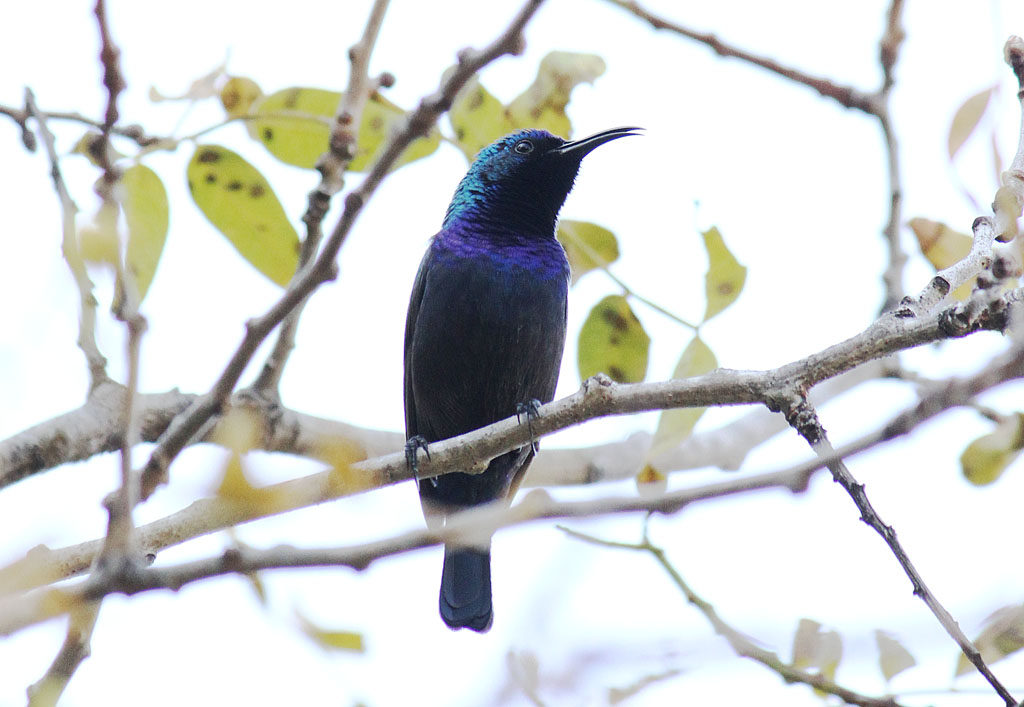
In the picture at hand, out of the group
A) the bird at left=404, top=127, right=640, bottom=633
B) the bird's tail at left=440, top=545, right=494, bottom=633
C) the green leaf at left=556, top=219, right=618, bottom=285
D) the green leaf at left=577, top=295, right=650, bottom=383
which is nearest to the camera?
the green leaf at left=577, top=295, right=650, bottom=383

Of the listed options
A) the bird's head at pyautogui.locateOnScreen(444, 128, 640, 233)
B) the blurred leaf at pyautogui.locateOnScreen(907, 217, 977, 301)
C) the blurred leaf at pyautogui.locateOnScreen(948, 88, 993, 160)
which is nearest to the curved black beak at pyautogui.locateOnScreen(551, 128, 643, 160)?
the bird's head at pyautogui.locateOnScreen(444, 128, 640, 233)

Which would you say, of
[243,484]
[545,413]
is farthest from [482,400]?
[243,484]

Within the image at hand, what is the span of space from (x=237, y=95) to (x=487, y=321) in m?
1.87

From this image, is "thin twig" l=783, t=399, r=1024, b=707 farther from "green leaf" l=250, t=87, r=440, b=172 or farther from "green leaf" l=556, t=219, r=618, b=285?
"green leaf" l=250, t=87, r=440, b=172

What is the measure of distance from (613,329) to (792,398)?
1316mm

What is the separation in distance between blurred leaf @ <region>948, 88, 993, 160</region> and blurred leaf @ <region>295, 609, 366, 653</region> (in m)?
1.75

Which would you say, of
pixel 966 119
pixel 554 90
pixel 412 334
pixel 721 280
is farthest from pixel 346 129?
pixel 412 334

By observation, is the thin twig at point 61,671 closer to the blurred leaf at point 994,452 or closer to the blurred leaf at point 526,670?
the blurred leaf at point 526,670

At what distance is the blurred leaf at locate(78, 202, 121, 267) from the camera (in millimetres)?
1479

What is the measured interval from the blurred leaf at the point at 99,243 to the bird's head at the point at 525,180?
415 cm

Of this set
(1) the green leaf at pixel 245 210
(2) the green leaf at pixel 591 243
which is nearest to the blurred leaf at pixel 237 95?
(1) the green leaf at pixel 245 210

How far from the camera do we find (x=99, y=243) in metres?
1.49

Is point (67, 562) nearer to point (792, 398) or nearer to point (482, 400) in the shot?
point (792, 398)

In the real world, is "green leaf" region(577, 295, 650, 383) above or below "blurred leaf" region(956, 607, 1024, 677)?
above
